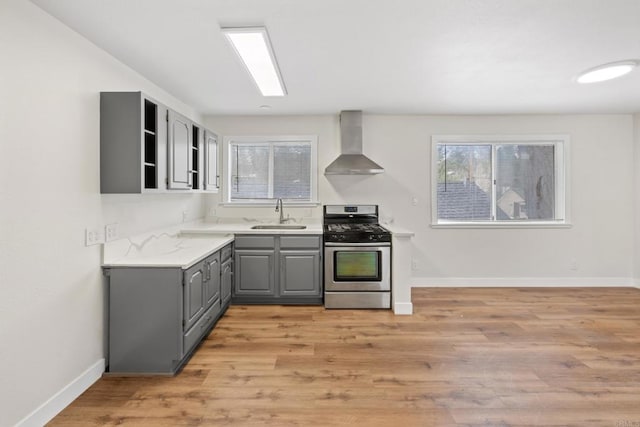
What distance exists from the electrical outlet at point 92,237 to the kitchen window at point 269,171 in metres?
2.40

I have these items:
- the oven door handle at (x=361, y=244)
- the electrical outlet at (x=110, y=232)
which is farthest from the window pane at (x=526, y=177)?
the electrical outlet at (x=110, y=232)

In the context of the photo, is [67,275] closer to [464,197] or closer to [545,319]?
[545,319]

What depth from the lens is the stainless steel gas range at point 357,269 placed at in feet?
12.7

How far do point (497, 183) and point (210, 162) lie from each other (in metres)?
3.87

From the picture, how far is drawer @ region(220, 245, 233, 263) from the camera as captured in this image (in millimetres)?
3522

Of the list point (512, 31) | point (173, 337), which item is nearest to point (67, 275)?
point (173, 337)

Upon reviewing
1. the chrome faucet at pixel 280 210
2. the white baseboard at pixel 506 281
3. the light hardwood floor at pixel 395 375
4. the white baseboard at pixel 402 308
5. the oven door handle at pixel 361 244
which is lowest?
the light hardwood floor at pixel 395 375

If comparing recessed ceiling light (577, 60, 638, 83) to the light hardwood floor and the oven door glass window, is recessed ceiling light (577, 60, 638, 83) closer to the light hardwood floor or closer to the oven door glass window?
the light hardwood floor

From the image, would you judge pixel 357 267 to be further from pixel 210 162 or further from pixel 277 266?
pixel 210 162

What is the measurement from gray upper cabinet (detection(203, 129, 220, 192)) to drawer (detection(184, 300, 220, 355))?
1.34m

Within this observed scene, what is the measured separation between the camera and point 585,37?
7.91ft

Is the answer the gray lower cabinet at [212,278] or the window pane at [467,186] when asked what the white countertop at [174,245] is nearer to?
the gray lower cabinet at [212,278]

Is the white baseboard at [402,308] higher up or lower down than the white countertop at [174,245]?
lower down

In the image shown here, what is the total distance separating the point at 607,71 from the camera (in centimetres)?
301
